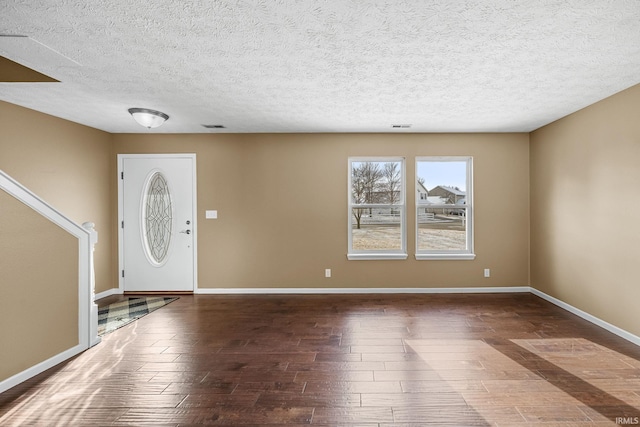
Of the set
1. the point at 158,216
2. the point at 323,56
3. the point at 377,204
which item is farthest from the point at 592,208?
the point at 158,216

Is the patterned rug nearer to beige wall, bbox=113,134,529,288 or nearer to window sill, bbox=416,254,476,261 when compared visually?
beige wall, bbox=113,134,529,288

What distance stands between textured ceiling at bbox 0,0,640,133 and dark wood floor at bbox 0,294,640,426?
248 centimetres

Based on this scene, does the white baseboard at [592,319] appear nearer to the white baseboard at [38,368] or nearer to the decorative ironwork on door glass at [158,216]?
the white baseboard at [38,368]

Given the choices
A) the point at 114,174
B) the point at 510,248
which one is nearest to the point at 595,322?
the point at 510,248

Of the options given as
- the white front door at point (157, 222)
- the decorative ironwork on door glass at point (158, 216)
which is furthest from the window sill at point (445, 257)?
the decorative ironwork on door glass at point (158, 216)

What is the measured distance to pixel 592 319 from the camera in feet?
12.4

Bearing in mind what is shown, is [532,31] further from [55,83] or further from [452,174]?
[55,83]

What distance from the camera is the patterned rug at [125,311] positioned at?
377 centimetres

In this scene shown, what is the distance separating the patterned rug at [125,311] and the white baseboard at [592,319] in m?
5.36

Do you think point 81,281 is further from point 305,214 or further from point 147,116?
point 305,214
